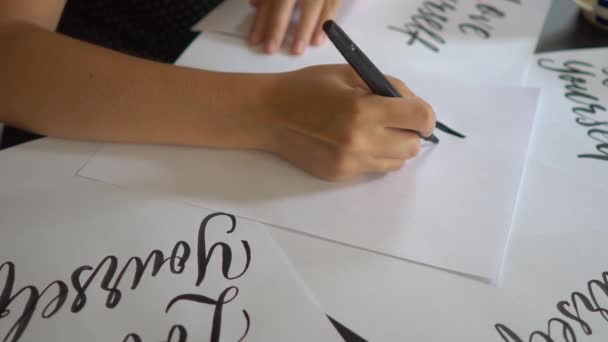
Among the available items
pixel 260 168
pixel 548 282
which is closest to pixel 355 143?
pixel 260 168

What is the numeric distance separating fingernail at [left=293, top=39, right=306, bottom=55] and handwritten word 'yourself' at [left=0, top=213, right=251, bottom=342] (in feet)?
0.92

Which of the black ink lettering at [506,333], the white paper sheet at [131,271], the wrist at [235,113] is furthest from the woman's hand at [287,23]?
the black ink lettering at [506,333]

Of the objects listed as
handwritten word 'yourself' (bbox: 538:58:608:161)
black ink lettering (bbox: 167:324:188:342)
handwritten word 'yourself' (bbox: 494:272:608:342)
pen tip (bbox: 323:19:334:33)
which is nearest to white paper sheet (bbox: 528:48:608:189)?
handwritten word 'yourself' (bbox: 538:58:608:161)

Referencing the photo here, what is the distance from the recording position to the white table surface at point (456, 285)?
34 centimetres

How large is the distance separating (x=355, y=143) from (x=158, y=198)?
7.4 inches

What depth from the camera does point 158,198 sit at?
0.42 metres

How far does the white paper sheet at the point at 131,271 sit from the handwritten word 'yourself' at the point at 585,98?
0.35 meters

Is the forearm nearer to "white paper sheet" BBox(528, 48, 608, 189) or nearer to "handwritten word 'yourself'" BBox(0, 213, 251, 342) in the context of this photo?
"handwritten word 'yourself'" BBox(0, 213, 251, 342)

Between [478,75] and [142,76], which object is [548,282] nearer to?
[478,75]

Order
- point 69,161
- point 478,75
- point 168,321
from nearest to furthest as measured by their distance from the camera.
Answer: point 168,321 → point 69,161 → point 478,75

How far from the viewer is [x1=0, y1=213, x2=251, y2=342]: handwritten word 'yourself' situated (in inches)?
13.4

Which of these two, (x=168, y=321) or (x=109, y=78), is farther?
(x=109, y=78)

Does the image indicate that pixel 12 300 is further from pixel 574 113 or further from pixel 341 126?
pixel 574 113

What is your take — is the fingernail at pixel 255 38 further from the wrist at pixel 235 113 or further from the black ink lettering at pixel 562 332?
the black ink lettering at pixel 562 332
